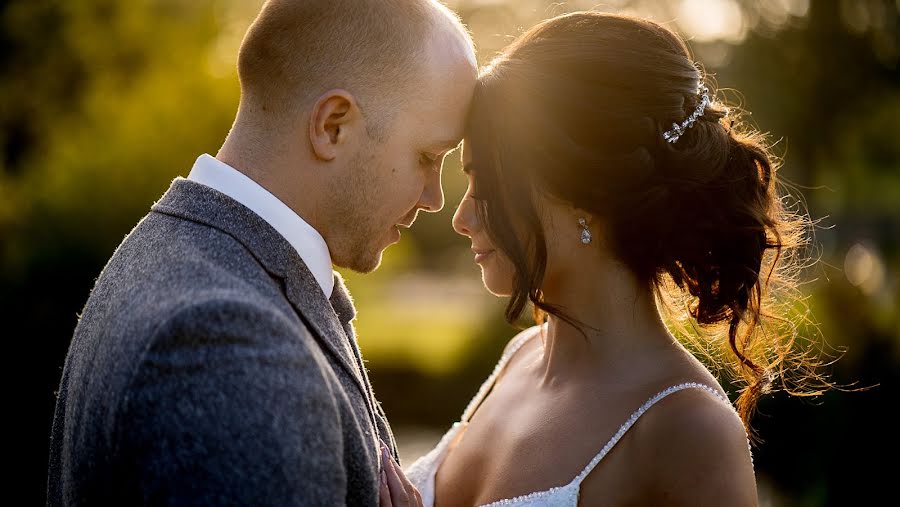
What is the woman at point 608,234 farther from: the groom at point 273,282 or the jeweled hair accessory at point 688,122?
the groom at point 273,282

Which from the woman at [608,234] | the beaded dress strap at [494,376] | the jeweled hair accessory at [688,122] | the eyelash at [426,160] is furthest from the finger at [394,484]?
the jeweled hair accessory at [688,122]

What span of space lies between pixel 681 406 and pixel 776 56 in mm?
15769

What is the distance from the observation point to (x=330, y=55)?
2.46m

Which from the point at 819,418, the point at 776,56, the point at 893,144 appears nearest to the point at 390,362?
the point at 819,418

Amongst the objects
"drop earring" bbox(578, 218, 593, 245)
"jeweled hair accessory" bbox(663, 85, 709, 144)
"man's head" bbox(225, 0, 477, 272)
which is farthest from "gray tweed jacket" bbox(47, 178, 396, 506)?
"jeweled hair accessory" bbox(663, 85, 709, 144)

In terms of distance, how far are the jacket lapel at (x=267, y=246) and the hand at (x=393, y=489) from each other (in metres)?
0.22

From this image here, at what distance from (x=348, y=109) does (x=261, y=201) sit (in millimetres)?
393

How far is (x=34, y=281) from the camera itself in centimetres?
885

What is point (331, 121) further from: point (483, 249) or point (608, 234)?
point (608, 234)

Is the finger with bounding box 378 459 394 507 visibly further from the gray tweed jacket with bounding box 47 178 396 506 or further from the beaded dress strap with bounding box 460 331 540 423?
the beaded dress strap with bounding box 460 331 540 423

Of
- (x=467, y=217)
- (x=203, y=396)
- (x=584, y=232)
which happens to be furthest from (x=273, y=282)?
(x=584, y=232)

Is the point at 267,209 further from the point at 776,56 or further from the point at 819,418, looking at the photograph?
the point at 776,56

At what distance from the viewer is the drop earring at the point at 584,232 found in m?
2.82

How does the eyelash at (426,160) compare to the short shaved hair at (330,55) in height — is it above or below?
below
